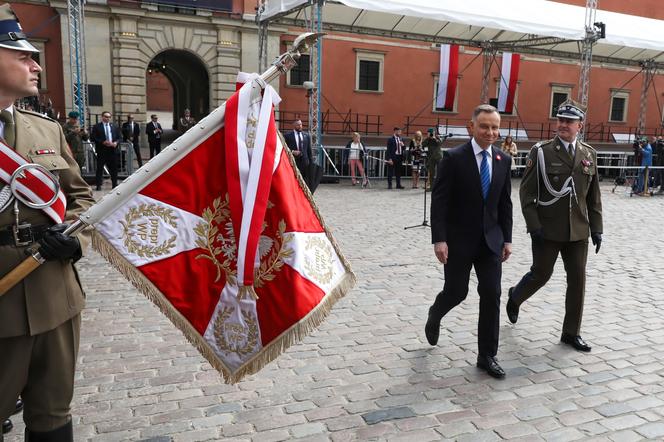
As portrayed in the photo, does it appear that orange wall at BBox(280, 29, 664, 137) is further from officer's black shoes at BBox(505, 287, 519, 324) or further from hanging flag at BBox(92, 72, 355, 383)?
hanging flag at BBox(92, 72, 355, 383)

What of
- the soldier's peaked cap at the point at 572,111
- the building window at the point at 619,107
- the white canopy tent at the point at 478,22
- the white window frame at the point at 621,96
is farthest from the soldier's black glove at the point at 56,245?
the building window at the point at 619,107

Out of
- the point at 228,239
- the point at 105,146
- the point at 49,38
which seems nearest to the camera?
the point at 228,239

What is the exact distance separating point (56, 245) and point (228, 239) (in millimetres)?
725

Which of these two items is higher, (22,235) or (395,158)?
(22,235)

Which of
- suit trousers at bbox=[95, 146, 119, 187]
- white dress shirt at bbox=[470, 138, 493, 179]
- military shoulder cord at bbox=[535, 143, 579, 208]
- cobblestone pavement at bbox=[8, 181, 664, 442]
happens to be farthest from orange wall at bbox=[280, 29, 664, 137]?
white dress shirt at bbox=[470, 138, 493, 179]

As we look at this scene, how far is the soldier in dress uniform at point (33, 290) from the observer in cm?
220

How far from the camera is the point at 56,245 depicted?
220 centimetres

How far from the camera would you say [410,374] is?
4.09m

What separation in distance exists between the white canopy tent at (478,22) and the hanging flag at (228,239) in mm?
12019

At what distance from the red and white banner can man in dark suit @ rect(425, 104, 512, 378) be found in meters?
2.65

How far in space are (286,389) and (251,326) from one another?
135 cm

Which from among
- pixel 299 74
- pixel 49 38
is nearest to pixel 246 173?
pixel 49 38

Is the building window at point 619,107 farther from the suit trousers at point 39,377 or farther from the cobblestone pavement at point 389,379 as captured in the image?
the suit trousers at point 39,377

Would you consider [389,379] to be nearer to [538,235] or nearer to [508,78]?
[538,235]
